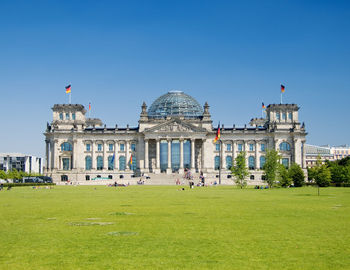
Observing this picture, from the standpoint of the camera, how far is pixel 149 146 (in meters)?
140

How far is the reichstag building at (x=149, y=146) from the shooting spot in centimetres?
13675

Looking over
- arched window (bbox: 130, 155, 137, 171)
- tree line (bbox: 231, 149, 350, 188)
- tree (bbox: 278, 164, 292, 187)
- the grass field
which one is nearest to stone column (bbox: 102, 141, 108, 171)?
arched window (bbox: 130, 155, 137, 171)

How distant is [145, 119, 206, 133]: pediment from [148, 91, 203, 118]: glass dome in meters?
8.93

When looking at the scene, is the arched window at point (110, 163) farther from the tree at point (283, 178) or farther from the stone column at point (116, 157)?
the tree at point (283, 178)

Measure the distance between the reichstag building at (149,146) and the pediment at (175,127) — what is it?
0.44 m

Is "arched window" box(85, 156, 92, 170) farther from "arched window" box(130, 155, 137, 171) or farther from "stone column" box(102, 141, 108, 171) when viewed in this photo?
"arched window" box(130, 155, 137, 171)

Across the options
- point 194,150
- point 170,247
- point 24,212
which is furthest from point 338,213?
point 194,150

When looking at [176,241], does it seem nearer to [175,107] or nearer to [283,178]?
[283,178]

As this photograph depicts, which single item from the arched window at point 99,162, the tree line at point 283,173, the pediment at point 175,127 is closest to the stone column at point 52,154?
the arched window at point 99,162

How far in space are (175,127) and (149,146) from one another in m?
10.6

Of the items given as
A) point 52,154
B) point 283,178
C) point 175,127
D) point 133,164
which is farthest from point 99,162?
point 283,178

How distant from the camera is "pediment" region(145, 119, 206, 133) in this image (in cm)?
13538

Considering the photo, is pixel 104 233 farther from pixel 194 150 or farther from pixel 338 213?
pixel 194 150

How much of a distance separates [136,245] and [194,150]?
393 feet
